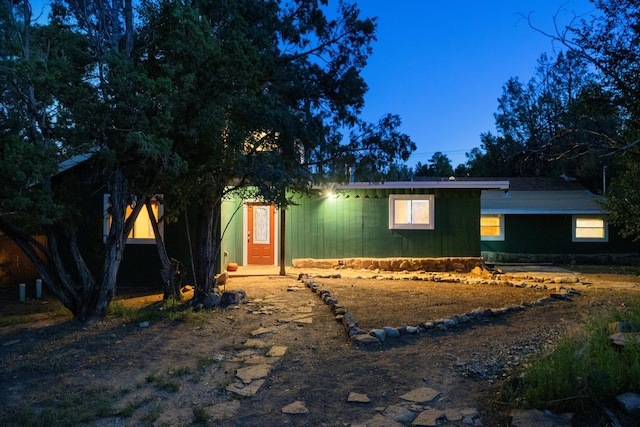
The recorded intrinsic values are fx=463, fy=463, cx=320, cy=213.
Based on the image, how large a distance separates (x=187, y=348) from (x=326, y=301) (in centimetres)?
305

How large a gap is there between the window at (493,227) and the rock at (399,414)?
50.9 ft

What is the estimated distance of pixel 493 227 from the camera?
1847cm

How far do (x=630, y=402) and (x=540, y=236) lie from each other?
1596 centimetres

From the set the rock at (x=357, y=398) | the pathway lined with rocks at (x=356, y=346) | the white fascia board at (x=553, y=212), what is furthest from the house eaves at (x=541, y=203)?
the rock at (x=357, y=398)

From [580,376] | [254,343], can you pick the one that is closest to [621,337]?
[580,376]

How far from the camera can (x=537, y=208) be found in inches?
691

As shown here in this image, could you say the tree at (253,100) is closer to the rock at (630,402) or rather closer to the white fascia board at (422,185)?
the white fascia board at (422,185)

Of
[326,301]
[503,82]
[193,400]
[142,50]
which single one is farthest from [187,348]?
[503,82]

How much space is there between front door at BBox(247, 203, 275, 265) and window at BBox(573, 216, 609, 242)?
476 inches

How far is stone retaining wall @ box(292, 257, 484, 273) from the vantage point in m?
13.4

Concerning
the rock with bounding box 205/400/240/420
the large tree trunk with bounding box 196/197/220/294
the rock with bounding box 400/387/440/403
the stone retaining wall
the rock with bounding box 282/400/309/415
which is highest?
the large tree trunk with bounding box 196/197/220/294

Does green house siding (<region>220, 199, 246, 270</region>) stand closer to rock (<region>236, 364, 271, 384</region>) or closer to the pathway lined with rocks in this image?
the pathway lined with rocks

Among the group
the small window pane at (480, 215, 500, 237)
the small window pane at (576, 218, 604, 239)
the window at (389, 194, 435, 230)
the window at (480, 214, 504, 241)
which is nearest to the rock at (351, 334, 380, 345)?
the window at (389, 194, 435, 230)

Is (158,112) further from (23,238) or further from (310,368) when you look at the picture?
(310,368)
